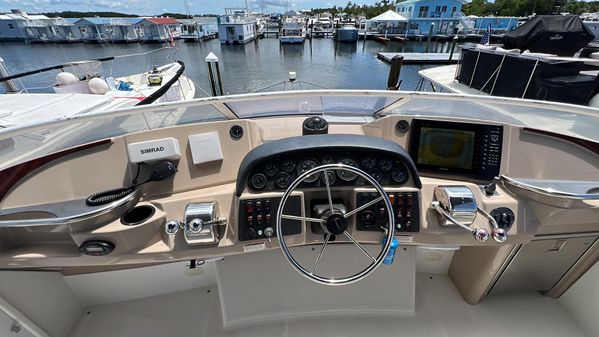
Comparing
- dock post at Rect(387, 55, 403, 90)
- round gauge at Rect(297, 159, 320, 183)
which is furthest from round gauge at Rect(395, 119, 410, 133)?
dock post at Rect(387, 55, 403, 90)

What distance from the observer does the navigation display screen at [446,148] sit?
A: 166cm

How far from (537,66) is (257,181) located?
22.8 ft

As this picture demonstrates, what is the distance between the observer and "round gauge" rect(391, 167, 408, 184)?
140 cm

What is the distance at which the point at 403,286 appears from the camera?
193cm

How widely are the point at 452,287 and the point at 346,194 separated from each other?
140cm

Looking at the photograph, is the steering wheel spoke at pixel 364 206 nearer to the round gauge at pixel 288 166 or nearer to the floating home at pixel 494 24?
the round gauge at pixel 288 166

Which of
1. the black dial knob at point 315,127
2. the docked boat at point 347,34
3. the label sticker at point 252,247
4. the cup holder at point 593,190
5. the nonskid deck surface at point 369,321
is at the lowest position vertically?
the docked boat at point 347,34

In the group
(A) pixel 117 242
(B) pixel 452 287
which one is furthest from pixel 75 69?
(B) pixel 452 287

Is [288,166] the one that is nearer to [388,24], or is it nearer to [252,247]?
[252,247]

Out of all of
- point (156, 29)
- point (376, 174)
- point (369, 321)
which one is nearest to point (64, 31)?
point (156, 29)

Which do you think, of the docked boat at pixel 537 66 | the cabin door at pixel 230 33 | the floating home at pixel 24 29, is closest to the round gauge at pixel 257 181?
the docked boat at pixel 537 66

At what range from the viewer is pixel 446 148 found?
1.70 m

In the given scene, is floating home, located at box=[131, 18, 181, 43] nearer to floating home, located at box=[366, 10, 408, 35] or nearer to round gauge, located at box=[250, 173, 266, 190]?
floating home, located at box=[366, 10, 408, 35]

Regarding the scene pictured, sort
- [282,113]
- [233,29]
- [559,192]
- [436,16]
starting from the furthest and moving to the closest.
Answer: [436,16] → [233,29] → [282,113] → [559,192]
